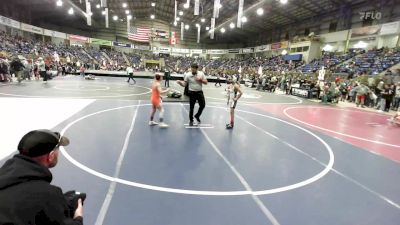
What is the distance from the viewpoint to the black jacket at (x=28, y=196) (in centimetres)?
129

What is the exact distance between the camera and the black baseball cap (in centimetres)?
151

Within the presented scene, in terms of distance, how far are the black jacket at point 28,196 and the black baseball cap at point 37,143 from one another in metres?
0.06

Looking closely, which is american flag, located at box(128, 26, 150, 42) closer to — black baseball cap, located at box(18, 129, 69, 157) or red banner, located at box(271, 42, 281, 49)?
red banner, located at box(271, 42, 281, 49)

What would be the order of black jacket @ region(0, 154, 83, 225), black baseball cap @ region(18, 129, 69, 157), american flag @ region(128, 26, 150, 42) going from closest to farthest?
black jacket @ region(0, 154, 83, 225) → black baseball cap @ region(18, 129, 69, 157) → american flag @ region(128, 26, 150, 42)

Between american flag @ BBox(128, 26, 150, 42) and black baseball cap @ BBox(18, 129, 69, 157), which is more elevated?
american flag @ BBox(128, 26, 150, 42)

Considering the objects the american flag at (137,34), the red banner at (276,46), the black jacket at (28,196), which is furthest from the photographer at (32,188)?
the red banner at (276,46)

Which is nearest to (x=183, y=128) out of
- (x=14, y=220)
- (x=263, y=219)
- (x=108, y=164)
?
(x=108, y=164)

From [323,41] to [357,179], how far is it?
1397 inches

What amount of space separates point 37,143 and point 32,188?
297 mm

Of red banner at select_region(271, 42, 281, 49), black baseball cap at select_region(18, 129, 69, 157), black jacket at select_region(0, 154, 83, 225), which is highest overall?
red banner at select_region(271, 42, 281, 49)

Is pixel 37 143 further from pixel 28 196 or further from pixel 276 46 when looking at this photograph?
pixel 276 46

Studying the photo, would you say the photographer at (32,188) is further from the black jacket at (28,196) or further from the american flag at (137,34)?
the american flag at (137,34)

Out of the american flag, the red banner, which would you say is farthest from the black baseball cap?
Answer: the red banner

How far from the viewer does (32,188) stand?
1.35 metres
